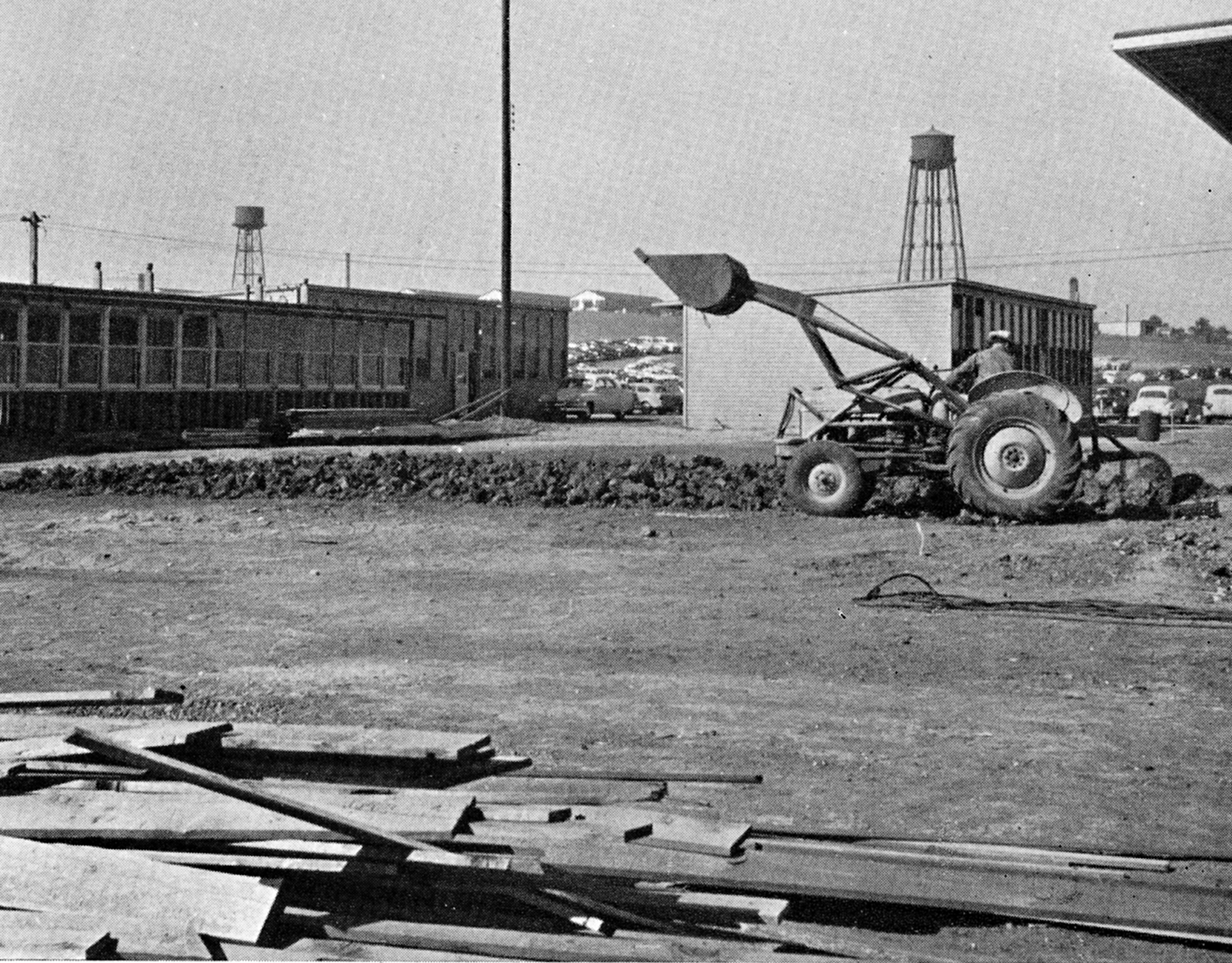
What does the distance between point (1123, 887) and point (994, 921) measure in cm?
47

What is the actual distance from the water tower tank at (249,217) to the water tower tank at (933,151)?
34.6 metres

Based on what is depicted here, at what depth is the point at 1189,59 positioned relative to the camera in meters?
12.5

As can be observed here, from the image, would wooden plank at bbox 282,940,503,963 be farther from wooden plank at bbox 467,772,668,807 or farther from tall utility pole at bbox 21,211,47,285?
tall utility pole at bbox 21,211,47,285

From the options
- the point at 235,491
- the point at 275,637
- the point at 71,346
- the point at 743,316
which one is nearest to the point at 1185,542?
the point at 275,637

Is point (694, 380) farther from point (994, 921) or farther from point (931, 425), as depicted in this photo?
point (994, 921)

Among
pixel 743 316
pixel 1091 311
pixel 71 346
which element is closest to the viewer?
pixel 71 346

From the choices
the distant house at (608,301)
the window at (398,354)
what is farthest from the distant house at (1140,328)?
the window at (398,354)

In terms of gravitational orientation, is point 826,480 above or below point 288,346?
below

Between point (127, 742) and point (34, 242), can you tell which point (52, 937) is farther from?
point (34, 242)

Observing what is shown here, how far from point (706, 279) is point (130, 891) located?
38.8ft

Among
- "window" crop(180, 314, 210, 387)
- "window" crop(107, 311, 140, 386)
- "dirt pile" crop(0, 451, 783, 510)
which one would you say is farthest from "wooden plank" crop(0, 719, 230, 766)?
"window" crop(180, 314, 210, 387)

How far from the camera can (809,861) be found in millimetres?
5012

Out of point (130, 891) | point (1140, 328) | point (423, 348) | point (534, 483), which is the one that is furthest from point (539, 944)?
point (1140, 328)

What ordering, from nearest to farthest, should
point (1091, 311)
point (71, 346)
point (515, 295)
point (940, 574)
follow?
1. point (940, 574)
2. point (71, 346)
3. point (1091, 311)
4. point (515, 295)
